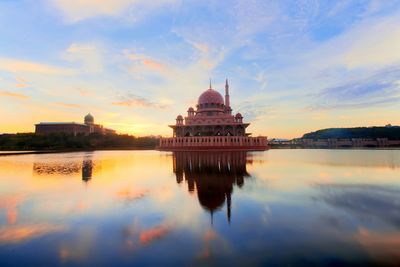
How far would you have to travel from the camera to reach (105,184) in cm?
1348

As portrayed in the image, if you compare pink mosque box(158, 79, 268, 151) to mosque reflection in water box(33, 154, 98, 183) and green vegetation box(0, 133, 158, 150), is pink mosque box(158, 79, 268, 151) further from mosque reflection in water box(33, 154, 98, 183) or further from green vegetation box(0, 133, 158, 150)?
mosque reflection in water box(33, 154, 98, 183)

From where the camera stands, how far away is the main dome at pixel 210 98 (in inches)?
2655

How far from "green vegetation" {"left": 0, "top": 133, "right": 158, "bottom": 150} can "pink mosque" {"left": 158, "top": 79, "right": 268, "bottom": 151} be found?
2327 cm

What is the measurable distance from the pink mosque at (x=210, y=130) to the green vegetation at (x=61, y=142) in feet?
76.4

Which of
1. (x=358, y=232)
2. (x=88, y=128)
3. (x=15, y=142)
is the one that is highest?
(x=88, y=128)

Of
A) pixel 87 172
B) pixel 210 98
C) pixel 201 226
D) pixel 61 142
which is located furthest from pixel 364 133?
pixel 201 226

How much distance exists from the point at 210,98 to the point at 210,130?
9520 millimetres

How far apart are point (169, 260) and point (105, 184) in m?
9.81

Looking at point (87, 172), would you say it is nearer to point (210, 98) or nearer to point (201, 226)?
point (201, 226)

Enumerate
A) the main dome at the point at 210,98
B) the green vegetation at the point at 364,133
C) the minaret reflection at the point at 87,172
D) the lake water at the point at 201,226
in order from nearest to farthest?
the lake water at the point at 201,226 < the minaret reflection at the point at 87,172 < the main dome at the point at 210,98 < the green vegetation at the point at 364,133

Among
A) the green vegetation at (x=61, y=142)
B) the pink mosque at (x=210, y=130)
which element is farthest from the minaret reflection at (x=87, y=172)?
the green vegetation at (x=61, y=142)

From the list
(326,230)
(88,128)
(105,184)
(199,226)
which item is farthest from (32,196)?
(88,128)

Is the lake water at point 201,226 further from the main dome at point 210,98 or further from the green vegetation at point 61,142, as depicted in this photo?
the green vegetation at point 61,142

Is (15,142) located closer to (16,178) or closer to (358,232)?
(16,178)
